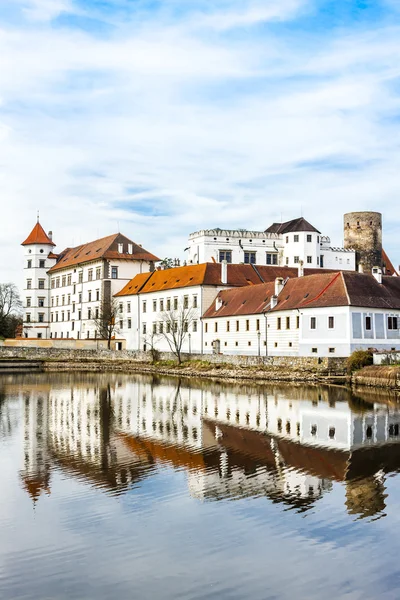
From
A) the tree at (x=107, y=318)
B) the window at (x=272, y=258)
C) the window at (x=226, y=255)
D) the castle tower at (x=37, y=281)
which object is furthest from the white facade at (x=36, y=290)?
the window at (x=272, y=258)

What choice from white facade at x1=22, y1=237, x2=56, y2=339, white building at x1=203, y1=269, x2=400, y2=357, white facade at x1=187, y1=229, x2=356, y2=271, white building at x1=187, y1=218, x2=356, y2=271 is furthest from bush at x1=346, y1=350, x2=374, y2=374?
white facade at x1=22, y1=237, x2=56, y2=339

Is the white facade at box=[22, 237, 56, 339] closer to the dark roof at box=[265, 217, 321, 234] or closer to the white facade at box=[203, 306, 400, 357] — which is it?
the dark roof at box=[265, 217, 321, 234]

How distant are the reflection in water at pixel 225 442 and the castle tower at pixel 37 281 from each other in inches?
1991

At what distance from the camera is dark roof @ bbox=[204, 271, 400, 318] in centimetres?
3994

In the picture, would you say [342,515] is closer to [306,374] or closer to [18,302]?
[306,374]

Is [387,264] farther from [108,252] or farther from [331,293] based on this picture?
[331,293]

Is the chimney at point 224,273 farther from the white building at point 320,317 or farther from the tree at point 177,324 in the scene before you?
the white building at point 320,317

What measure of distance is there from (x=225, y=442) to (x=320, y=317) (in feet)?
74.0

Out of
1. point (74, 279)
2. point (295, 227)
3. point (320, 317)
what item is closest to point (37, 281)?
point (74, 279)

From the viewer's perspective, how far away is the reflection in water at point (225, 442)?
540 inches

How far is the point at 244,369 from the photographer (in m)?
42.5

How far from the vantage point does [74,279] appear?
7756cm

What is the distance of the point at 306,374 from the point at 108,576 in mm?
29998

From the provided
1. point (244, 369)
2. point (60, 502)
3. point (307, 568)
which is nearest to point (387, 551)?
point (307, 568)
